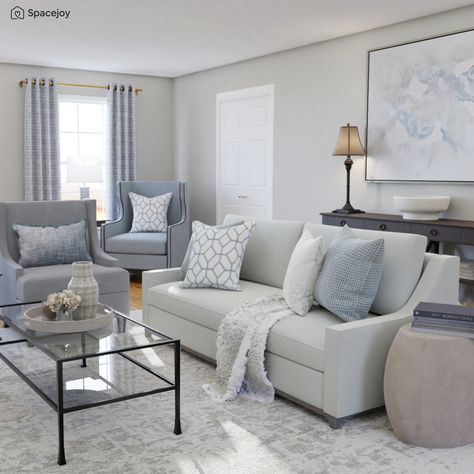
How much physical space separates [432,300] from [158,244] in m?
3.85

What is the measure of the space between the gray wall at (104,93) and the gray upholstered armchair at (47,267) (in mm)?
2715

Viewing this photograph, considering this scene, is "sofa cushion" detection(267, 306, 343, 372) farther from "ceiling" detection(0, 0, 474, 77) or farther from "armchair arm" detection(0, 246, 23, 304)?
"ceiling" detection(0, 0, 474, 77)

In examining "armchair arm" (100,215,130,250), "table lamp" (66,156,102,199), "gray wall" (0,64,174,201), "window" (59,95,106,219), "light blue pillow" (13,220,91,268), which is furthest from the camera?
"window" (59,95,106,219)

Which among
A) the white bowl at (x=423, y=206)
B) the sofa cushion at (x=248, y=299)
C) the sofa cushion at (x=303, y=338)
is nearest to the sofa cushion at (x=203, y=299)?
the sofa cushion at (x=248, y=299)

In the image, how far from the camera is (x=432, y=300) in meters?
3.13

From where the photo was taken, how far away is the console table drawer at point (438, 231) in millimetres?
4504

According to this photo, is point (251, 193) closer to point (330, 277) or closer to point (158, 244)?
point (158, 244)

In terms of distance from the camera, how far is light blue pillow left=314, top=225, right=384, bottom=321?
3.11 m

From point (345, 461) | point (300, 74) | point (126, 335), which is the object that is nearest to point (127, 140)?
point (300, 74)

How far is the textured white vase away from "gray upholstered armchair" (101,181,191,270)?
3331mm

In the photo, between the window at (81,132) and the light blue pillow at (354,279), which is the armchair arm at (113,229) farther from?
the light blue pillow at (354,279)

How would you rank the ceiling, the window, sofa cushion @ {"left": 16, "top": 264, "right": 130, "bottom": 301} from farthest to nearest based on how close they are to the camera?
the window → the ceiling → sofa cushion @ {"left": 16, "top": 264, "right": 130, "bottom": 301}

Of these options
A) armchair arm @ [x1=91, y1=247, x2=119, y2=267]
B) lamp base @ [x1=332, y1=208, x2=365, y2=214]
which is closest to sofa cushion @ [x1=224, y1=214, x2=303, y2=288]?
armchair arm @ [x1=91, y1=247, x2=119, y2=267]

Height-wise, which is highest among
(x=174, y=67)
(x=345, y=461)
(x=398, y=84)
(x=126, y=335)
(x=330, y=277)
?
(x=174, y=67)
